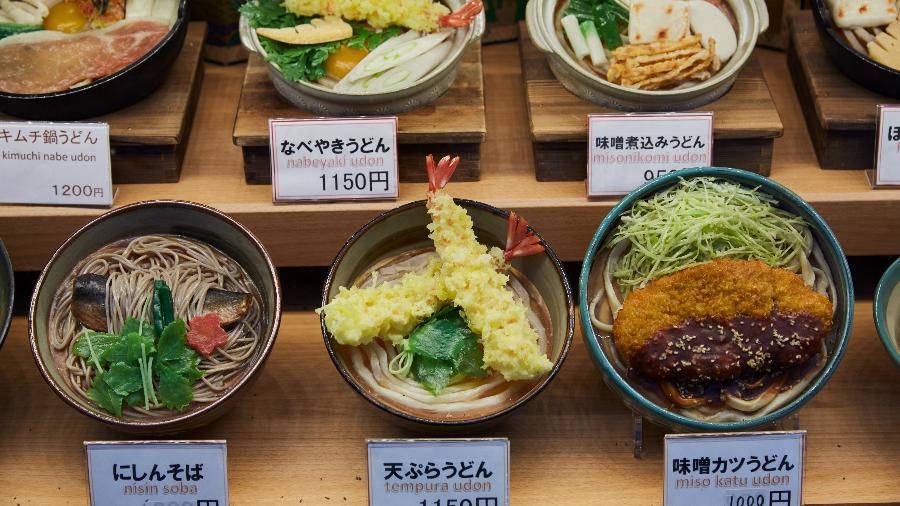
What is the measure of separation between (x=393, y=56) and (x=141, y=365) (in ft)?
2.73

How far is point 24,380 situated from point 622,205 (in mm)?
1300

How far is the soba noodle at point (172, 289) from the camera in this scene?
195 centimetres

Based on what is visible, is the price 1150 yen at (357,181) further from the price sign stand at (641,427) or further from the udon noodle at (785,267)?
the price sign stand at (641,427)

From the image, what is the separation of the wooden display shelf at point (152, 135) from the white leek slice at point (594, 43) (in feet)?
2.98

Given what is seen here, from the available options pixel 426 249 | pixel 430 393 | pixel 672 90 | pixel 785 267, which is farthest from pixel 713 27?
pixel 430 393

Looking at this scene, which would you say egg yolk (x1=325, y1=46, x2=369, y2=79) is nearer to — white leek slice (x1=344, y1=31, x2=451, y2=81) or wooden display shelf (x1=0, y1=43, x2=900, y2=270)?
white leek slice (x1=344, y1=31, x2=451, y2=81)

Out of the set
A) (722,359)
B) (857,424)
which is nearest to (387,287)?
(722,359)

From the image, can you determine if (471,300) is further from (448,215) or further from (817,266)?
(817,266)

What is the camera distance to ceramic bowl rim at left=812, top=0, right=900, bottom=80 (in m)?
2.19

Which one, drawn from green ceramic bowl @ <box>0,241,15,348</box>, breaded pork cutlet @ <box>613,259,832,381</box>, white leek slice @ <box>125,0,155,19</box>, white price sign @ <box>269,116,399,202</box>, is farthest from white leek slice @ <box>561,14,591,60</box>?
green ceramic bowl @ <box>0,241,15,348</box>

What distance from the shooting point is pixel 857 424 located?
208 centimetres

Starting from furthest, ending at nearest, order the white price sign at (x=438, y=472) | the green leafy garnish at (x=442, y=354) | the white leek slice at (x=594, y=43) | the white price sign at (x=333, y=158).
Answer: the white leek slice at (x=594, y=43), the white price sign at (x=333, y=158), the green leafy garnish at (x=442, y=354), the white price sign at (x=438, y=472)

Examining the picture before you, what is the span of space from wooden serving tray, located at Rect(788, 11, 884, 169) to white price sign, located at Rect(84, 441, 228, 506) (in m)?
1.43

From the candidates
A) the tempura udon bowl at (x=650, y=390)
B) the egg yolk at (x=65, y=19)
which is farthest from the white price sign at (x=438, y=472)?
the egg yolk at (x=65, y=19)
